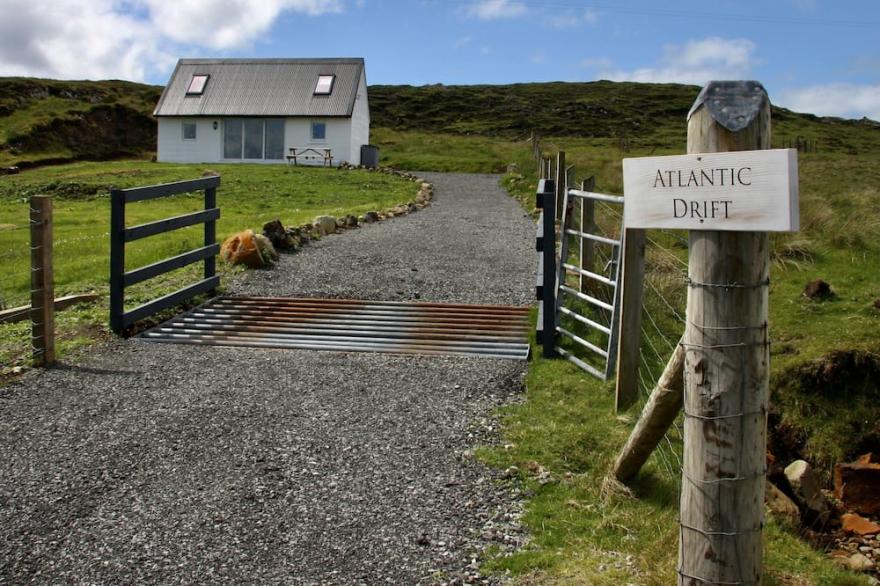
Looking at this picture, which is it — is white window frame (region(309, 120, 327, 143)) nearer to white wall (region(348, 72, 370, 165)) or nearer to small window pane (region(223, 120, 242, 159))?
white wall (region(348, 72, 370, 165))

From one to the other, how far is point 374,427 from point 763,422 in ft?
11.4

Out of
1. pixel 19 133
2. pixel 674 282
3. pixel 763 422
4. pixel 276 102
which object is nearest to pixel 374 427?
pixel 763 422

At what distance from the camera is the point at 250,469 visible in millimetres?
5719

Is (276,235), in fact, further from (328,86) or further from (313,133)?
(328,86)

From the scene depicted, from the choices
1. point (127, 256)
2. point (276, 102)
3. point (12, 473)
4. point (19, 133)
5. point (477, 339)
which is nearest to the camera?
point (12, 473)

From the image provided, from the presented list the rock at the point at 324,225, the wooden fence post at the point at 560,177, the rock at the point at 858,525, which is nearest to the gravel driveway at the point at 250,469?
the rock at the point at 858,525

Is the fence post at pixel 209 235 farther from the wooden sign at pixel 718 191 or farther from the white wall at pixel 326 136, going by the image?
the white wall at pixel 326 136

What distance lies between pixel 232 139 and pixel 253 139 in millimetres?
974

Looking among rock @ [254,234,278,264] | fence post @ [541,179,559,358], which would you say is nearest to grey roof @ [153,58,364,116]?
rock @ [254,234,278,264]

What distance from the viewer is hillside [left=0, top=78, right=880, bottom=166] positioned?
159 ft

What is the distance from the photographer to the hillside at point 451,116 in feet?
159

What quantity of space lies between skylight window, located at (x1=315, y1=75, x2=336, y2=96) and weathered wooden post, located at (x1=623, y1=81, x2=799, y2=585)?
38759mm

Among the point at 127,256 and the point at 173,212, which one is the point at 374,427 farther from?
the point at 173,212

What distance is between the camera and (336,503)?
17.0 ft
